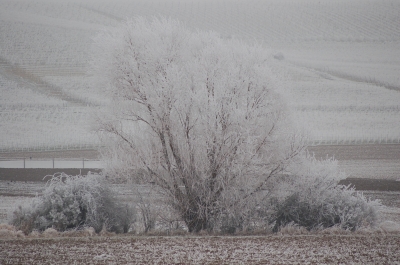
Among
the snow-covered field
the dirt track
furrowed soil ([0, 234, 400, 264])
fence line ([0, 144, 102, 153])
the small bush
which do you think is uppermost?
the snow-covered field

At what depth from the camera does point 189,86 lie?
2342 cm

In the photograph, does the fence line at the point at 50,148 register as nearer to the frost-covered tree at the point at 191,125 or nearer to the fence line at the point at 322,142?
the fence line at the point at 322,142

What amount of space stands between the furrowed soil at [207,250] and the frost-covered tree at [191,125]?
137 inches

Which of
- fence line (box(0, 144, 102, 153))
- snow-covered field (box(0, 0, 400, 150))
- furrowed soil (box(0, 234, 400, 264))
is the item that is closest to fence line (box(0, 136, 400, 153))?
fence line (box(0, 144, 102, 153))

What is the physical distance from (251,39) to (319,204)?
2822 inches

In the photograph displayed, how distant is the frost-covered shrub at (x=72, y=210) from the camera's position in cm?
2177

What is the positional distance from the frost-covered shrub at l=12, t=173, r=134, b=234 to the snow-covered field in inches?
314

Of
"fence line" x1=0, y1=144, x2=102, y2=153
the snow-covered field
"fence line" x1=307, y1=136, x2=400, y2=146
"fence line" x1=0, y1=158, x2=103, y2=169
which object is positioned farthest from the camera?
the snow-covered field

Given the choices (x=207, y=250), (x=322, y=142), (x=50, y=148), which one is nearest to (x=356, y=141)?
(x=322, y=142)

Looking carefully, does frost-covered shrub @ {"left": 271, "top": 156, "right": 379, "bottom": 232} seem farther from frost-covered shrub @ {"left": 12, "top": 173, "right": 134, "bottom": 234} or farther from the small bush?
frost-covered shrub @ {"left": 12, "top": 173, "right": 134, "bottom": 234}

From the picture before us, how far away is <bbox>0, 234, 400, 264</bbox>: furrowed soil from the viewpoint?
51.4 feet

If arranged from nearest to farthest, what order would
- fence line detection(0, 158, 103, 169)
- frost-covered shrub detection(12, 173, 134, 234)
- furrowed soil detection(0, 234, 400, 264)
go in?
furrowed soil detection(0, 234, 400, 264)
frost-covered shrub detection(12, 173, 134, 234)
fence line detection(0, 158, 103, 169)

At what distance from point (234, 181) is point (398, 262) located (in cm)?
858

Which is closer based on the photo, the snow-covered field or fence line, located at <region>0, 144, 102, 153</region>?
fence line, located at <region>0, 144, 102, 153</region>
